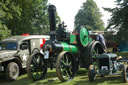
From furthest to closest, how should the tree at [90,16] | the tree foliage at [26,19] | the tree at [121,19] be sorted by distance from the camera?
the tree at [90,16]
the tree foliage at [26,19]
the tree at [121,19]

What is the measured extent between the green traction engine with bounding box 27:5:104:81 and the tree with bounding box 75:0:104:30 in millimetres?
42447

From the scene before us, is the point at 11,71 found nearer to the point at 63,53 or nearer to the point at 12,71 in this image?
the point at 12,71

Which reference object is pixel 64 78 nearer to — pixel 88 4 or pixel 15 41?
pixel 15 41

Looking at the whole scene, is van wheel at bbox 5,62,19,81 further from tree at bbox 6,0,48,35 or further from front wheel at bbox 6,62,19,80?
tree at bbox 6,0,48,35

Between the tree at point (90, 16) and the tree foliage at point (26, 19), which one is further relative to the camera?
the tree at point (90, 16)

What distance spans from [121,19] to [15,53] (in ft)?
39.7

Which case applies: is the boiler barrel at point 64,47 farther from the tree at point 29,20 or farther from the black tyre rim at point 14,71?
the tree at point 29,20

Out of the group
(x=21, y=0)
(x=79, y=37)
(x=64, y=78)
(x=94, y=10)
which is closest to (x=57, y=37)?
(x=79, y=37)

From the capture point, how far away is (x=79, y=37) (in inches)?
313

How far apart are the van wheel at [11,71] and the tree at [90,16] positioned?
141 feet

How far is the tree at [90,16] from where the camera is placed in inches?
2030

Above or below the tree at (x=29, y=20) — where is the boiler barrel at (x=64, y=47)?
below

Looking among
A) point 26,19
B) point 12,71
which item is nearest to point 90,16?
point 26,19

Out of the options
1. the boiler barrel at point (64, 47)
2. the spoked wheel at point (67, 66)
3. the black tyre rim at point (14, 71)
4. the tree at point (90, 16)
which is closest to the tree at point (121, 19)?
the boiler barrel at point (64, 47)
